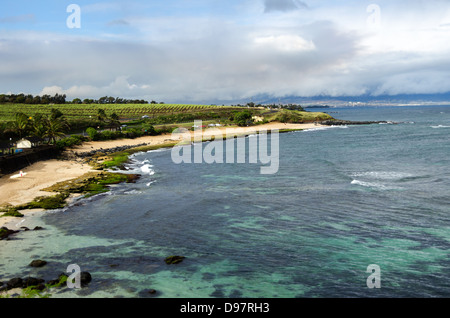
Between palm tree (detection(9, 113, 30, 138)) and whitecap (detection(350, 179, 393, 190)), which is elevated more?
palm tree (detection(9, 113, 30, 138))

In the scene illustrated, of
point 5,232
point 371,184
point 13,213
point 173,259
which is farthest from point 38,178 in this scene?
point 371,184

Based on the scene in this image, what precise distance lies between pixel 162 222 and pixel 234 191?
1582 cm

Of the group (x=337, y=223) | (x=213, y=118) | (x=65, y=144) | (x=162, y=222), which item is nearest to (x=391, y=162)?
(x=337, y=223)

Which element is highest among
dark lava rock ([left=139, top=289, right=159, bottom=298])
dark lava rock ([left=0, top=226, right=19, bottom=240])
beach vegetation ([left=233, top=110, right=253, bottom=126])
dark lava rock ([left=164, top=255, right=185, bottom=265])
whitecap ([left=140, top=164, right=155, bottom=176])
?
beach vegetation ([left=233, top=110, right=253, bottom=126])

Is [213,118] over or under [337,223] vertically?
over

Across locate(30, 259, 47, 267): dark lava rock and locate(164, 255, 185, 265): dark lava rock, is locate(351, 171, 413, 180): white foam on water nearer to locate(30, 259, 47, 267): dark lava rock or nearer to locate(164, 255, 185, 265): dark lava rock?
locate(164, 255, 185, 265): dark lava rock

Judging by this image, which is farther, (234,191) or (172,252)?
(234,191)

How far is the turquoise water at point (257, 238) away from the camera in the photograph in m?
22.4

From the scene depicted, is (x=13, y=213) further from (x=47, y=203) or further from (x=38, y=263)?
(x=38, y=263)

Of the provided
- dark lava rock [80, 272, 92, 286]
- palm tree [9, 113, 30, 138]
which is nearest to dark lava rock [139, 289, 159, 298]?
dark lava rock [80, 272, 92, 286]

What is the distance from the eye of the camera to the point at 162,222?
35469 millimetres

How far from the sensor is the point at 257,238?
3053cm

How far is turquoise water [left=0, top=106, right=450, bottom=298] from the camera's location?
883 inches

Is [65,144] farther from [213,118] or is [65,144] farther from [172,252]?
[213,118]
